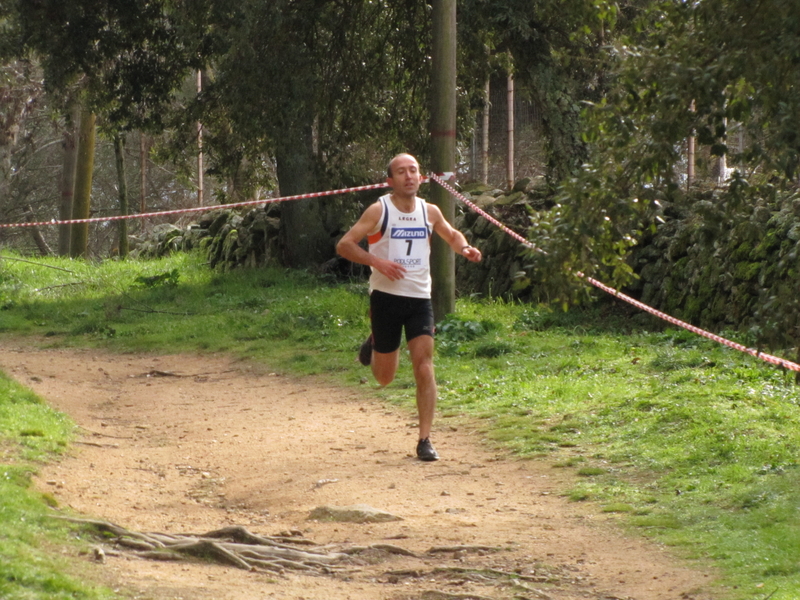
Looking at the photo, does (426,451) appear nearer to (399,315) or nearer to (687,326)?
(399,315)

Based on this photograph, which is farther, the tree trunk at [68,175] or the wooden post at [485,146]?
the tree trunk at [68,175]

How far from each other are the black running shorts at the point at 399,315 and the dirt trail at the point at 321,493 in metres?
0.83

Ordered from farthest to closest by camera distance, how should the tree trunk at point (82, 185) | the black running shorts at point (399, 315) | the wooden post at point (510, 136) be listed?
the tree trunk at point (82, 185)
the wooden post at point (510, 136)
the black running shorts at point (399, 315)

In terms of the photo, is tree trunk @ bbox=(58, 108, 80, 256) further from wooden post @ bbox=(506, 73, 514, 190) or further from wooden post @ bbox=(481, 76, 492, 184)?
wooden post @ bbox=(506, 73, 514, 190)

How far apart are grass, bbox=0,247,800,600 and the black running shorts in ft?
3.56

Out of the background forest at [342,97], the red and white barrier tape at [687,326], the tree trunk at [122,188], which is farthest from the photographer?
the tree trunk at [122,188]

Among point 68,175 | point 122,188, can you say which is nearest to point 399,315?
point 122,188

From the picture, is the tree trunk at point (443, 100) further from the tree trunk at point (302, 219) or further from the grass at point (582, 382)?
the tree trunk at point (302, 219)

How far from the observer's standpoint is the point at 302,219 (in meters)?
16.1

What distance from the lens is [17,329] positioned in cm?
1355

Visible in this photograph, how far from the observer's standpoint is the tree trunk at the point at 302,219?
15.6 metres

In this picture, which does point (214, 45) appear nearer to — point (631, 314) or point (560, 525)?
point (631, 314)

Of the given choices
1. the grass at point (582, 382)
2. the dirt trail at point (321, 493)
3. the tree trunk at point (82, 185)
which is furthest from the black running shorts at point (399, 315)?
the tree trunk at point (82, 185)

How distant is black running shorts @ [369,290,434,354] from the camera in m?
6.66
